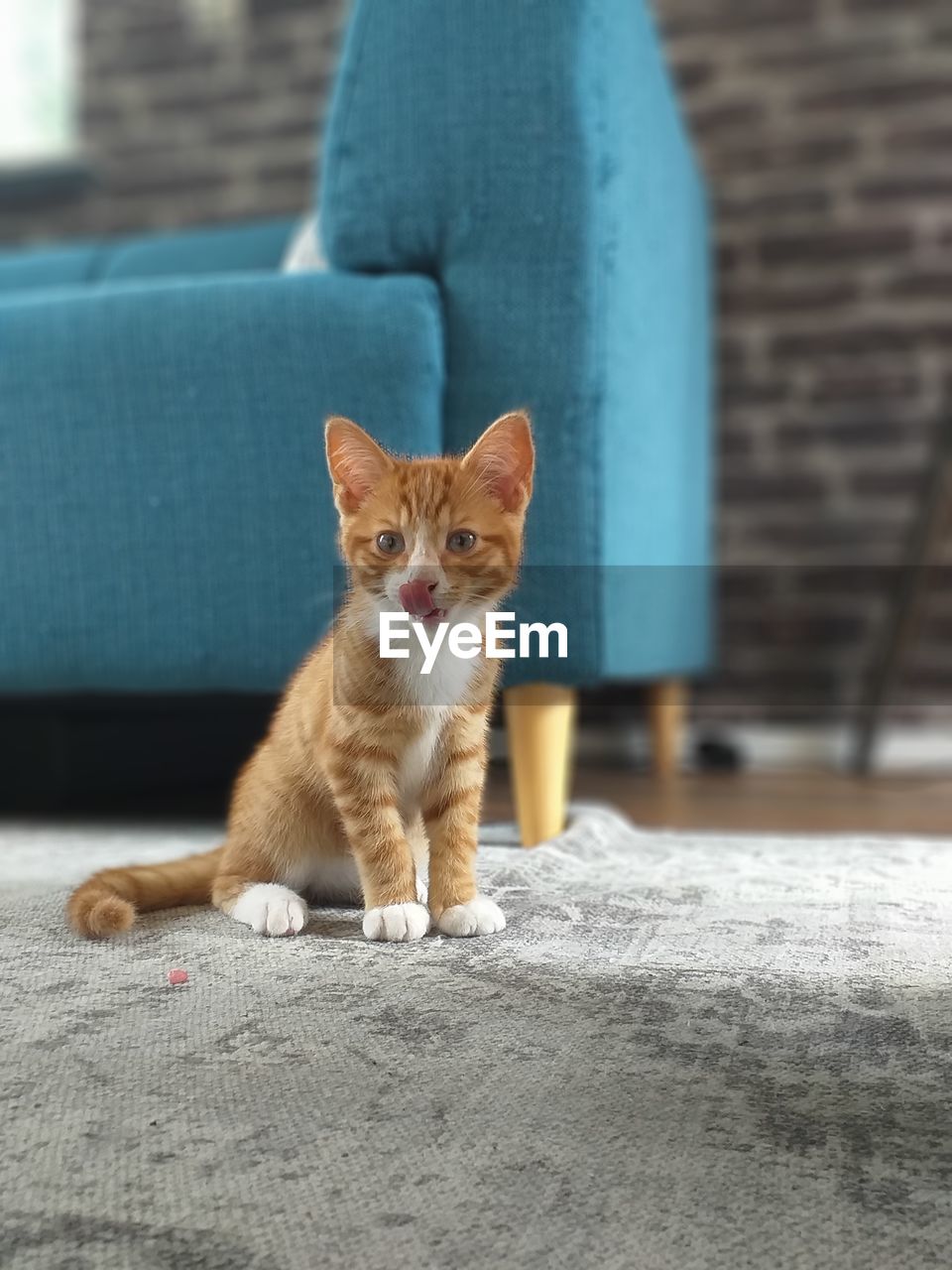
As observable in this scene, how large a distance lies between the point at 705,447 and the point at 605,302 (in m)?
1.03

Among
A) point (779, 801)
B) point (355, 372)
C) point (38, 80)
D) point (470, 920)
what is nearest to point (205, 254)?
point (38, 80)

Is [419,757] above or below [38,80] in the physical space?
below

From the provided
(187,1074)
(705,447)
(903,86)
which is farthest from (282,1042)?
(903,86)

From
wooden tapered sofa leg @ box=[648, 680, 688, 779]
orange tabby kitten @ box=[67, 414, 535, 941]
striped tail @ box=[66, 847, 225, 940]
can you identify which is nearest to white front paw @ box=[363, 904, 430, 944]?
orange tabby kitten @ box=[67, 414, 535, 941]

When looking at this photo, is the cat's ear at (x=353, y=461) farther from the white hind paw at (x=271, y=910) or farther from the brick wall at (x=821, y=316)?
the brick wall at (x=821, y=316)

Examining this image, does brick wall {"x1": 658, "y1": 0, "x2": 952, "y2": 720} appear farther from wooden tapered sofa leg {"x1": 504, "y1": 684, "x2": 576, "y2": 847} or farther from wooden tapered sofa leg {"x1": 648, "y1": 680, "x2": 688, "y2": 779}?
wooden tapered sofa leg {"x1": 504, "y1": 684, "x2": 576, "y2": 847}

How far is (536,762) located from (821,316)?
1.59 meters

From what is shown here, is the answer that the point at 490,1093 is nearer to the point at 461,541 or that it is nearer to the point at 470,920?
the point at 470,920

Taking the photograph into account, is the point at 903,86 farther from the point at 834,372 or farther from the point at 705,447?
the point at 705,447

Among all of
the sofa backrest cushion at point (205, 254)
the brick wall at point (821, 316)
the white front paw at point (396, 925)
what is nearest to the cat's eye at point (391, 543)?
the white front paw at point (396, 925)

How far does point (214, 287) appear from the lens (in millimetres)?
1234

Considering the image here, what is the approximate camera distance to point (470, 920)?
81 centimetres

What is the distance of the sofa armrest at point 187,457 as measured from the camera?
3.87 feet

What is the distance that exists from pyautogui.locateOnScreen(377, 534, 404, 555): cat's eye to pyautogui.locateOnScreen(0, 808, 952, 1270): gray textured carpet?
0.25 meters
